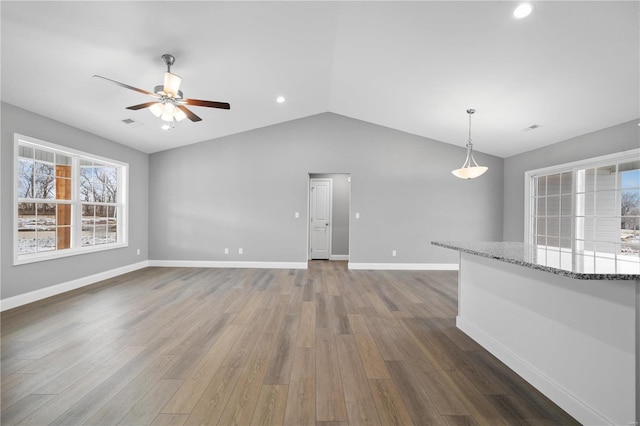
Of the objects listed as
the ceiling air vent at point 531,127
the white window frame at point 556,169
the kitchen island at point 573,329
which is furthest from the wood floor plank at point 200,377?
the ceiling air vent at point 531,127

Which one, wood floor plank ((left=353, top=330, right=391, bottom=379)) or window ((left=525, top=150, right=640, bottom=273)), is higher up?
window ((left=525, top=150, right=640, bottom=273))

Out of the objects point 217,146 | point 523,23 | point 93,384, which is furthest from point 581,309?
point 217,146

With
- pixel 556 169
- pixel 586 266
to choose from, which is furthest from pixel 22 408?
pixel 556 169

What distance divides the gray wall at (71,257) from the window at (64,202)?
0.09 metres

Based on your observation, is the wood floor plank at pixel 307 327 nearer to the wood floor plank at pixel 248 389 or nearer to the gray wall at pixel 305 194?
the wood floor plank at pixel 248 389

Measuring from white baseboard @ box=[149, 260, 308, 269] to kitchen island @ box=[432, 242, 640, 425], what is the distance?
4243 mm

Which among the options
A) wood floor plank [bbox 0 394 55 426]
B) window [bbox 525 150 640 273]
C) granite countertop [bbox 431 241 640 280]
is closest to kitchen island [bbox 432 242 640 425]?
granite countertop [bbox 431 241 640 280]

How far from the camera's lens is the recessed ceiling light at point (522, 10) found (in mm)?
2422

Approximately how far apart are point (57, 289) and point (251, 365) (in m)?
3.76

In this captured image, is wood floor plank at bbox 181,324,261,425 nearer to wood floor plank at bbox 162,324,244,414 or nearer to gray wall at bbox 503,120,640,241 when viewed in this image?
wood floor plank at bbox 162,324,244,414

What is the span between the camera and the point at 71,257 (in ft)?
14.1

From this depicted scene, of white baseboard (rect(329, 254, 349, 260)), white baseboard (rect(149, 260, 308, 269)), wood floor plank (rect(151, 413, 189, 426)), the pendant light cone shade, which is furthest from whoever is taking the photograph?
white baseboard (rect(329, 254, 349, 260))

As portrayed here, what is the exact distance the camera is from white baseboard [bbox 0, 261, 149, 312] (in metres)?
3.39

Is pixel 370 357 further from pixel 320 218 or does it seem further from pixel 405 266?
pixel 320 218
